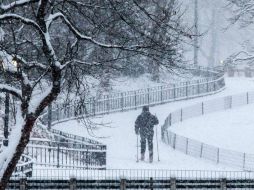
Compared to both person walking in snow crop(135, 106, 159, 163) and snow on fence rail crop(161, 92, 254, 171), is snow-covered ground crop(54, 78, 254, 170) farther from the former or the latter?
person walking in snow crop(135, 106, 159, 163)

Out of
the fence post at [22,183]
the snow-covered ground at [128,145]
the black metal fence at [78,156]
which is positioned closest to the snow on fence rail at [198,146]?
the snow-covered ground at [128,145]

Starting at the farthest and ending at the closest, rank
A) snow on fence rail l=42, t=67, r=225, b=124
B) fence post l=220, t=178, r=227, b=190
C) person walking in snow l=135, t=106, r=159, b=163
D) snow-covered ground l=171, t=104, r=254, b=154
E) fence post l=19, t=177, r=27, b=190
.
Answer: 1. snow on fence rail l=42, t=67, r=225, b=124
2. snow-covered ground l=171, t=104, r=254, b=154
3. person walking in snow l=135, t=106, r=159, b=163
4. fence post l=220, t=178, r=227, b=190
5. fence post l=19, t=177, r=27, b=190

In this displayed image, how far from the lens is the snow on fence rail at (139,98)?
33500 mm

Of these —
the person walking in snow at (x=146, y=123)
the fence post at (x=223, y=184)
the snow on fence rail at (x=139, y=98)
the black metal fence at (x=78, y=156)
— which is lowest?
the fence post at (x=223, y=184)

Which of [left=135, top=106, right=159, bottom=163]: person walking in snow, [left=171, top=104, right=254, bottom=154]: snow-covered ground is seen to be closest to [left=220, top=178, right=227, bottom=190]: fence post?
[left=135, top=106, right=159, bottom=163]: person walking in snow

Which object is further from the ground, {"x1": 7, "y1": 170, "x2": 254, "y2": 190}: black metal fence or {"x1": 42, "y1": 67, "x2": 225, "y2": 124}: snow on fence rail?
{"x1": 42, "y1": 67, "x2": 225, "y2": 124}: snow on fence rail

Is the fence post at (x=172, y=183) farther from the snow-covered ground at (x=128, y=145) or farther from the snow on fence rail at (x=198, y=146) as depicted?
the snow on fence rail at (x=198, y=146)

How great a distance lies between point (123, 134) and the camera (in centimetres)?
3006

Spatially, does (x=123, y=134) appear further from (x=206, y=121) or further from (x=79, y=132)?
(x=206, y=121)

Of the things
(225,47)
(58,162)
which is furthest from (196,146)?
(225,47)

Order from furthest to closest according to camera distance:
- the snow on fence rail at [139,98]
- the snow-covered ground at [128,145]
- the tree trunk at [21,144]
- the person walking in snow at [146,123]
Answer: the snow on fence rail at [139,98]
the snow-covered ground at [128,145]
the person walking in snow at [146,123]
the tree trunk at [21,144]

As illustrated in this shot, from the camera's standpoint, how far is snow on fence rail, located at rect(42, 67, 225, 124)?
33500 mm

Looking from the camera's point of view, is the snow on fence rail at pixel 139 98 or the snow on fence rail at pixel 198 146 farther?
the snow on fence rail at pixel 139 98

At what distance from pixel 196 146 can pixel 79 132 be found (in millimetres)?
5591
